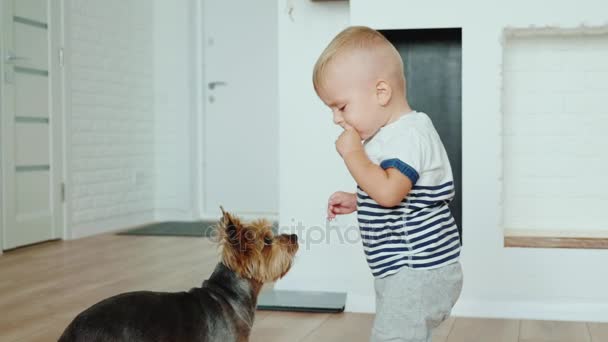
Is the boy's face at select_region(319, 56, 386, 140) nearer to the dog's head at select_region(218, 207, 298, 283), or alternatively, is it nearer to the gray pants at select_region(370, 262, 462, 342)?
the gray pants at select_region(370, 262, 462, 342)

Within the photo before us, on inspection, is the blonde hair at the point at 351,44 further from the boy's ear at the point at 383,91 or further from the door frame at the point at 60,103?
the door frame at the point at 60,103

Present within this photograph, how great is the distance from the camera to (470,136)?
2.95 m

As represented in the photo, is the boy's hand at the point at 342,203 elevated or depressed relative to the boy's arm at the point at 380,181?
depressed

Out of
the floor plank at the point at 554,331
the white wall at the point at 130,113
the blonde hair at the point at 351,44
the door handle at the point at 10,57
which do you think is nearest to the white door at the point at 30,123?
the door handle at the point at 10,57

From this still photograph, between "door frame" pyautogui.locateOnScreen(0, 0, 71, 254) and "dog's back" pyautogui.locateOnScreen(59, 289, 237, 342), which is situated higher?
"door frame" pyautogui.locateOnScreen(0, 0, 71, 254)

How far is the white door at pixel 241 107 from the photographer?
6.50 meters

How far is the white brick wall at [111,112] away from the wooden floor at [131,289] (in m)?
0.42

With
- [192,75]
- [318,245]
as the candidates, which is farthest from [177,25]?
[318,245]

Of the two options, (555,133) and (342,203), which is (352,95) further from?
(555,133)

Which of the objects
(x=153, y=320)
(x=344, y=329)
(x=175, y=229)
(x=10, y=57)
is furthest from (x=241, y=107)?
(x=153, y=320)

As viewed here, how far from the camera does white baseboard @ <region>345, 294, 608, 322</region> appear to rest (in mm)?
2914

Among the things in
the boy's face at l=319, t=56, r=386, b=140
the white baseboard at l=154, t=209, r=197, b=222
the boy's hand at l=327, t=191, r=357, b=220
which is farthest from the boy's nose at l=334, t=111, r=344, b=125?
the white baseboard at l=154, t=209, r=197, b=222

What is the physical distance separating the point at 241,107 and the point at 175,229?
3.97 ft

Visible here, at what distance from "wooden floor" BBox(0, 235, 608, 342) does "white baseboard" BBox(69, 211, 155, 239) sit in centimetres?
13
